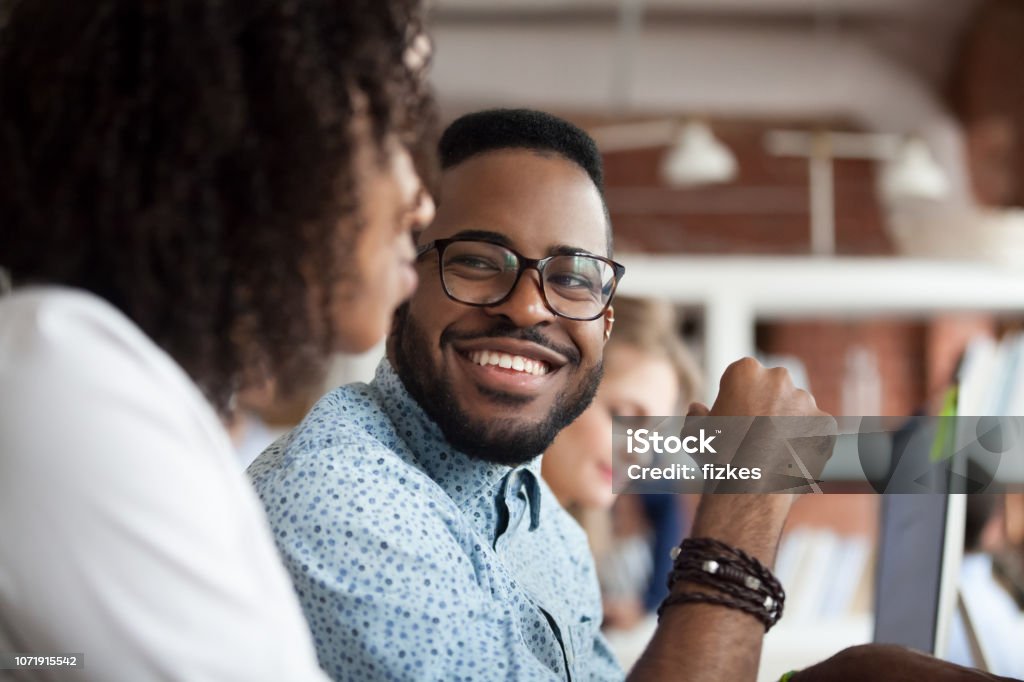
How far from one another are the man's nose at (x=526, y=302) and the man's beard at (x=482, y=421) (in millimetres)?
13

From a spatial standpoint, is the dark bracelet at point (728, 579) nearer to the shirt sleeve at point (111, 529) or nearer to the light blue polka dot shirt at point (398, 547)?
the light blue polka dot shirt at point (398, 547)

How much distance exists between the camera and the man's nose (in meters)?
0.97

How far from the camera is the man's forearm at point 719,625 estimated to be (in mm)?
848

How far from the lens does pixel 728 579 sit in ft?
2.91

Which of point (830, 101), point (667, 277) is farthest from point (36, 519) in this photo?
point (830, 101)

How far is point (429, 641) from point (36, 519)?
0.33 metres

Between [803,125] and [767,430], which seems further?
[803,125]

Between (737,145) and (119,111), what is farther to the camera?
(737,145)

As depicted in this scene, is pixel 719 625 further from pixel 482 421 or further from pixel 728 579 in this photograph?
pixel 482 421

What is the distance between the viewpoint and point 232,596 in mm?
583

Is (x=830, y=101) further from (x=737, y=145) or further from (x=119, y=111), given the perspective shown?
(x=119, y=111)

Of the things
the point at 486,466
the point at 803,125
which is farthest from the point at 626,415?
the point at 803,125

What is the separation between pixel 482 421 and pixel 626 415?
643 millimetres

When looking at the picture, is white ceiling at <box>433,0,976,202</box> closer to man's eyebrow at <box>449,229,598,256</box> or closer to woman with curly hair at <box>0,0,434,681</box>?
man's eyebrow at <box>449,229,598,256</box>
